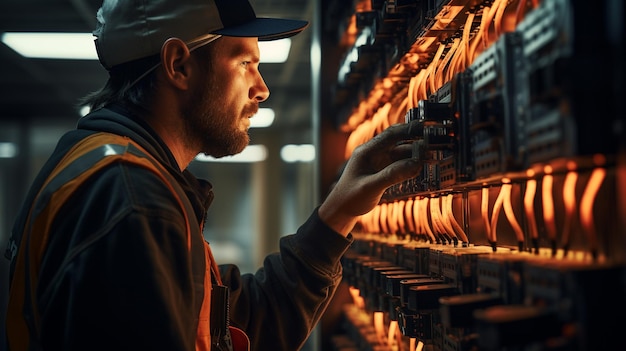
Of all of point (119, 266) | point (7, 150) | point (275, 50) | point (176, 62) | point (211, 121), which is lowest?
point (119, 266)

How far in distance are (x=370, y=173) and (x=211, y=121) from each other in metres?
0.42

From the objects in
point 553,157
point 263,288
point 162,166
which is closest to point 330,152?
point 263,288

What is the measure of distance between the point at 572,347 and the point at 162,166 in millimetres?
903

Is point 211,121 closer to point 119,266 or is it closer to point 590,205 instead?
point 119,266

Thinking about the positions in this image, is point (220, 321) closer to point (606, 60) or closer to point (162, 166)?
point (162, 166)

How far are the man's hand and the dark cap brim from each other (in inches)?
14.1

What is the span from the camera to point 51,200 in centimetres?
126

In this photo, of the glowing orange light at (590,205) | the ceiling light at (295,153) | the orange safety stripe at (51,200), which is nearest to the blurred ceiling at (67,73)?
the ceiling light at (295,153)

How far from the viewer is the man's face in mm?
1689

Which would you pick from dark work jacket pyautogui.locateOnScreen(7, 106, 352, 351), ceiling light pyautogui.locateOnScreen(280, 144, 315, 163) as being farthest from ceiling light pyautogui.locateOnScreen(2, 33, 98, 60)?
ceiling light pyautogui.locateOnScreen(280, 144, 315, 163)

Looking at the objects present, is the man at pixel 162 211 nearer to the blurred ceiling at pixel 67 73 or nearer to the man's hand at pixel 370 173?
the man's hand at pixel 370 173

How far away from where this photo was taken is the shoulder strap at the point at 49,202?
126cm

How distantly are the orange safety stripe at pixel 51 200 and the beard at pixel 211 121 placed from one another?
0.98 ft

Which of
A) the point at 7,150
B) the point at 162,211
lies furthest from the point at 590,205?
the point at 7,150
